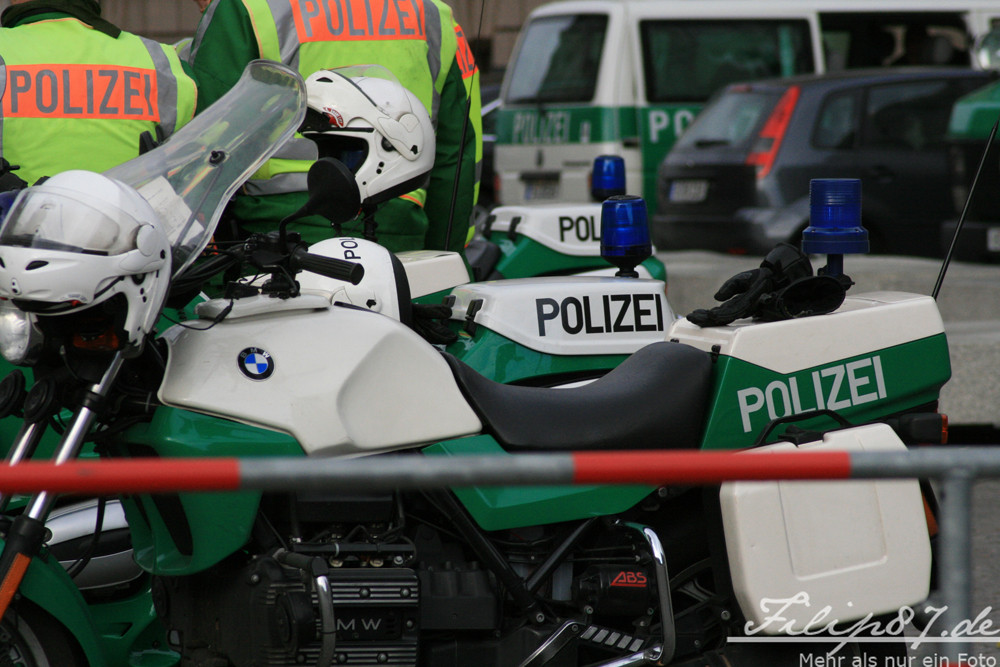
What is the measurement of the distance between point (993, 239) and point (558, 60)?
4304 mm

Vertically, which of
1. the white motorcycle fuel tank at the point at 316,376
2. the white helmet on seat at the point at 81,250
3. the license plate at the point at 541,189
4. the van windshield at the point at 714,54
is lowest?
the license plate at the point at 541,189

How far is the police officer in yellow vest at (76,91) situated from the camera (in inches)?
151

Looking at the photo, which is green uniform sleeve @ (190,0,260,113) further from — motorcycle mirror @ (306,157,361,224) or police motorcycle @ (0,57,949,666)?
motorcycle mirror @ (306,157,361,224)

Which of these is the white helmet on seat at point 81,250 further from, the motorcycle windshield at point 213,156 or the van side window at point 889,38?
the van side window at point 889,38

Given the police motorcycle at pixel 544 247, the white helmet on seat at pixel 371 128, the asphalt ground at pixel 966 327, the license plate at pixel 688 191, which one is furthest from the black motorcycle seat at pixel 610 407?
the license plate at pixel 688 191

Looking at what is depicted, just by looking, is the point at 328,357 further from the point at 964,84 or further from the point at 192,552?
the point at 964,84

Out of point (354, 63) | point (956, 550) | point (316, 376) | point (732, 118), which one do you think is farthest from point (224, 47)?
point (732, 118)

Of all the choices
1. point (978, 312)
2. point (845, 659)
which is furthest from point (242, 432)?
point (978, 312)

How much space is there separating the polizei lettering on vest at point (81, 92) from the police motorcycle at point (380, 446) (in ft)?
3.62

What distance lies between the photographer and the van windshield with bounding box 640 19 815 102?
416 inches

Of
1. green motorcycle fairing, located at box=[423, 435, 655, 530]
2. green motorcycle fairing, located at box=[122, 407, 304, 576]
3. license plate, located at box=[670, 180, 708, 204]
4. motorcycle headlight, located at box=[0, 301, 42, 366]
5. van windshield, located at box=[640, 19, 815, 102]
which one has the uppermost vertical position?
van windshield, located at box=[640, 19, 815, 102]

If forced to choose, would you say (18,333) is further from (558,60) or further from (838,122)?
(558,60)

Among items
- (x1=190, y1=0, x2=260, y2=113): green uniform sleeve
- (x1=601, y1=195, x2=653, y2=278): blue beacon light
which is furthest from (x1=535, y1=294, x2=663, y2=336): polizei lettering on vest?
(x1=190, y1=0, x2=260, y2=113): green uniform sleeve

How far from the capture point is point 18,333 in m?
2.51
